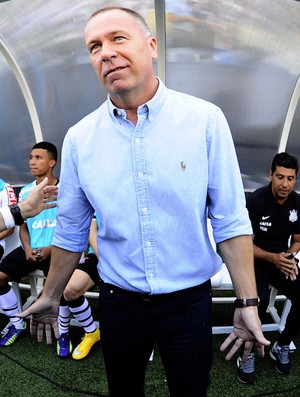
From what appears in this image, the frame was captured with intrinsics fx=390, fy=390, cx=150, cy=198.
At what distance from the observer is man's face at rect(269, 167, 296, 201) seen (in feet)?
10.0

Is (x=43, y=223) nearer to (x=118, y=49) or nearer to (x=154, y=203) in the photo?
(x=154, y=203)

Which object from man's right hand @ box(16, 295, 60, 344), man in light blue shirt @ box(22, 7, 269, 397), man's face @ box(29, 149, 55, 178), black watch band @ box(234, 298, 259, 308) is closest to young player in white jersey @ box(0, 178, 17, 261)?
man's face @ box(29, 149, 55, 178)

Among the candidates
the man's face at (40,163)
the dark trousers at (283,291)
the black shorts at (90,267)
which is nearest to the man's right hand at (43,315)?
the black shorts at (90,267)

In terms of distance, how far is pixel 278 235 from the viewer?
3.14 m

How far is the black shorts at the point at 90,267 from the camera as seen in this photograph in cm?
305

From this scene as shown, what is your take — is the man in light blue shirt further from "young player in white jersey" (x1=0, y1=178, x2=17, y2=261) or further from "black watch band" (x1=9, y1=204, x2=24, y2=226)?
"young player in white jersey" (x1=0, y1=178, x2=17, y2=261)

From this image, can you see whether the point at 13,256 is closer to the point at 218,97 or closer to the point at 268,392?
the point at 268,392

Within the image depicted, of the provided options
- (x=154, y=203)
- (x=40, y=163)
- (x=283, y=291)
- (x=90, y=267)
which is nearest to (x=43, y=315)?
(x=154, y=203)

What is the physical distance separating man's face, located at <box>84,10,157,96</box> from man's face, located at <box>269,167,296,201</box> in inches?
81.9

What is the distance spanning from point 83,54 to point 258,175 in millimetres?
2858

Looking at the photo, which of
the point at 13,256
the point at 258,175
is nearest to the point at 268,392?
the point at 13,256

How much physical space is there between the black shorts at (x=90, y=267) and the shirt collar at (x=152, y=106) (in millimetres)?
1909

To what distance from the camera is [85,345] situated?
3.05 metres

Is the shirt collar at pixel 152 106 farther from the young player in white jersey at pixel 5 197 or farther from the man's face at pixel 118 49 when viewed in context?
the young player in white jersey at pixel 5 197
